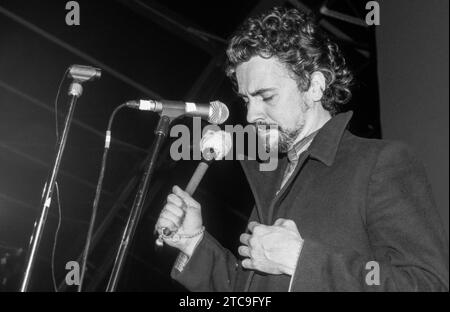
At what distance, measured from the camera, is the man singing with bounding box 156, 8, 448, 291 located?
5.05ft

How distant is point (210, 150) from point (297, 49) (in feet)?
2.45

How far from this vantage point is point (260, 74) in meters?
2.22

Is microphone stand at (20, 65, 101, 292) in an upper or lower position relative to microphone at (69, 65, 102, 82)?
lower

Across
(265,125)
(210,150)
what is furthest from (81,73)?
(265,125)

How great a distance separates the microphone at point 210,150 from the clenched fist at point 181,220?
0.05 metres

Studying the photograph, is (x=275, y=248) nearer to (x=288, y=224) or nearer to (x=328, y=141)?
(x=288, y=224)

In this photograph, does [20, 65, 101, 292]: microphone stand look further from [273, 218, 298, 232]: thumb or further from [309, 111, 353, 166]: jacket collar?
[309, 111, 353, 166]: jacket collar

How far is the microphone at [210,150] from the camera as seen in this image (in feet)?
6.16

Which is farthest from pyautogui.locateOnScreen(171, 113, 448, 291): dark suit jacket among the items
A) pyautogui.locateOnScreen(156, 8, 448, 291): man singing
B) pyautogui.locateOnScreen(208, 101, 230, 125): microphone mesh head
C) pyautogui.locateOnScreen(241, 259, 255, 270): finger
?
pyautogui.locateOnScreen(208, 101, 230, 125): microphone mesh head

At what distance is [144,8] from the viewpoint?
4469 mm

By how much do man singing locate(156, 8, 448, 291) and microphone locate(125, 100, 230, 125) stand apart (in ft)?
0.49

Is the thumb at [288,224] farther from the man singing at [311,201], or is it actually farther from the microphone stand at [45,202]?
the microphone stand at [45,202]

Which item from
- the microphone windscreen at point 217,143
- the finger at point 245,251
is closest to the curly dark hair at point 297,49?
the microphone windscreen at point 217,143
